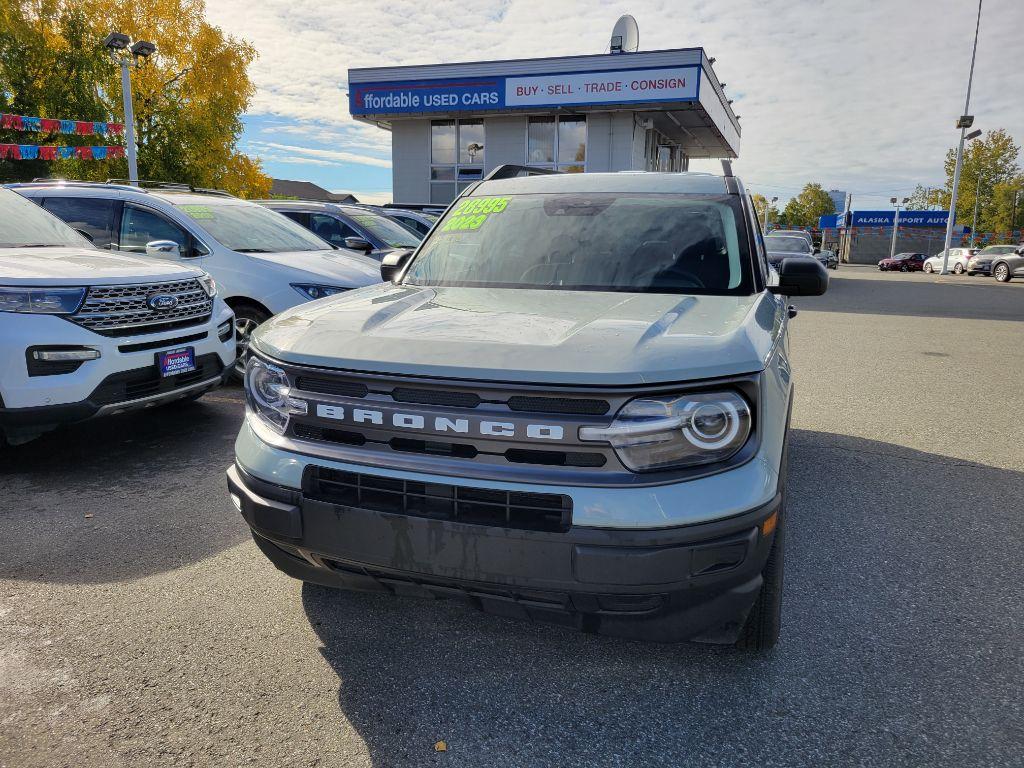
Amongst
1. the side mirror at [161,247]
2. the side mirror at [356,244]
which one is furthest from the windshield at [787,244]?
the side mirror at [161,247]

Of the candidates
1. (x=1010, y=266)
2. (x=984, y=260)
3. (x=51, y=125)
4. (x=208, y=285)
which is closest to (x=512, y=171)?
(x=208, y=285)

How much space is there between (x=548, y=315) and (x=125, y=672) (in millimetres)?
1896

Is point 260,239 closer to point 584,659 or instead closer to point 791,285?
point 791,285

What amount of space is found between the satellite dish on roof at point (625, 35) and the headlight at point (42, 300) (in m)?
24.9

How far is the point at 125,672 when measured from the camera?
241cm

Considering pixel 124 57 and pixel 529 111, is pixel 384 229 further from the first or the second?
pixel 529 111

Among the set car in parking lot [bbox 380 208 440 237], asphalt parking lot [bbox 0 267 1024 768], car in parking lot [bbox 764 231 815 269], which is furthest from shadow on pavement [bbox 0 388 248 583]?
car in parking lot [bbox 764 231 815 269]

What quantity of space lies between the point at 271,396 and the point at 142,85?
32358 millimetres

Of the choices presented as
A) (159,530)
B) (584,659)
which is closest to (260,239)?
(159,530)

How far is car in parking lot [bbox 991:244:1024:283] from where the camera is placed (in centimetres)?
2843

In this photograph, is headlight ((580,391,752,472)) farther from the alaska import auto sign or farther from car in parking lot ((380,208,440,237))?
the alaska import auto sign

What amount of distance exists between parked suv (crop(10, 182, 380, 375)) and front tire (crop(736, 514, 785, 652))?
15.9 ft

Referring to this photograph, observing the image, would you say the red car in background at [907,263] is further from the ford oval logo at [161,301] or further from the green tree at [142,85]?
the ford oval logo at [161,301]

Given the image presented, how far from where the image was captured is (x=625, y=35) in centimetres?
2559
